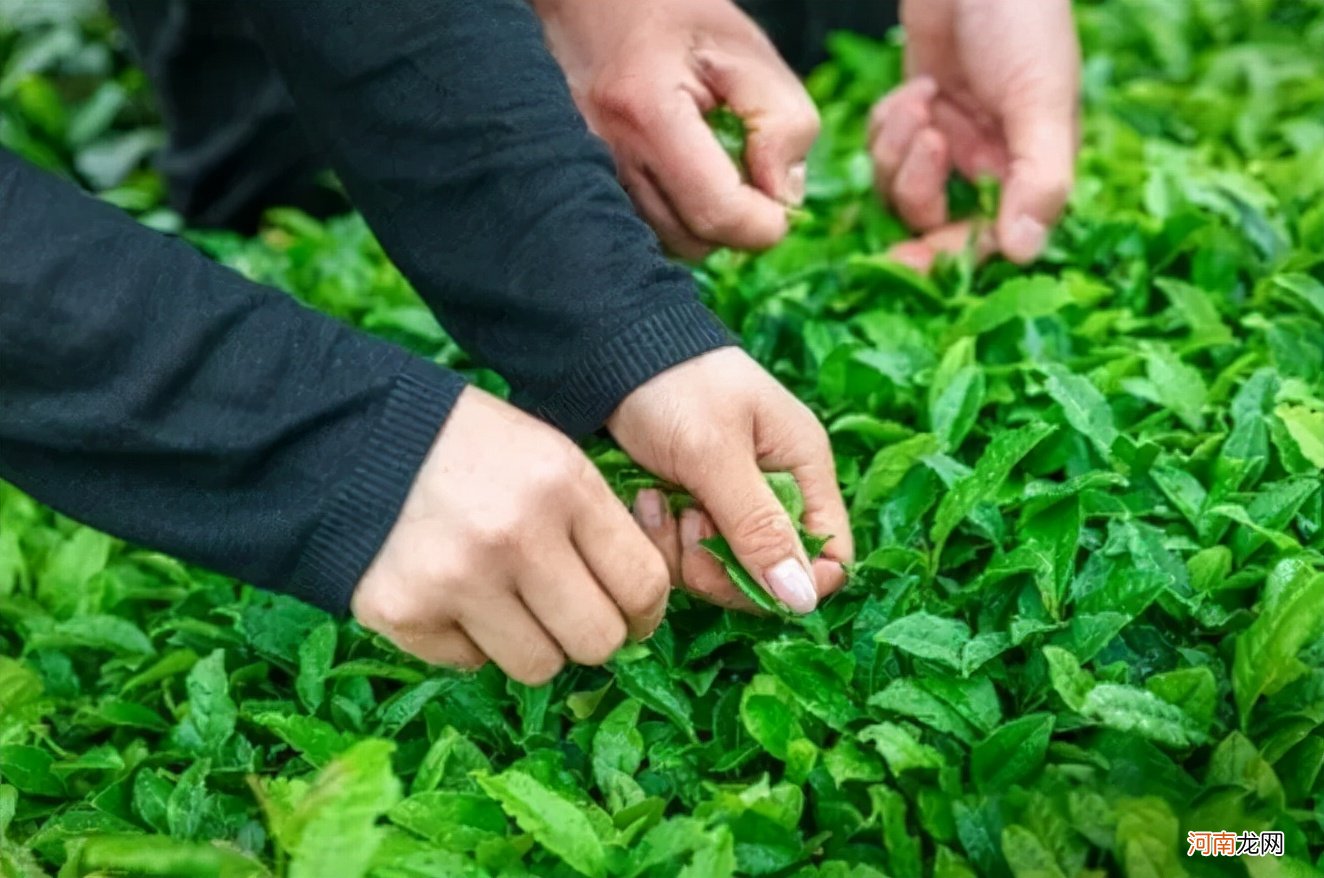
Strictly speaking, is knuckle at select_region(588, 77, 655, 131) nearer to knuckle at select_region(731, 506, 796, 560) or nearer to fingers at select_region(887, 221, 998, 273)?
fingers at select_region(887, 221, 998, 273)

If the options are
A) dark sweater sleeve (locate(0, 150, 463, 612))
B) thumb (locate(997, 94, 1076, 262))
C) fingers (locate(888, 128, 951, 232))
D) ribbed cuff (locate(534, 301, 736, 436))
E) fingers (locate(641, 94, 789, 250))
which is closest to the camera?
dark sweater sleeve (locate(0, 150, 463, 612))

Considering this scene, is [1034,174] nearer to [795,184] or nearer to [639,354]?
[795,184]

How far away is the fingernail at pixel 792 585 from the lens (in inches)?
38.5

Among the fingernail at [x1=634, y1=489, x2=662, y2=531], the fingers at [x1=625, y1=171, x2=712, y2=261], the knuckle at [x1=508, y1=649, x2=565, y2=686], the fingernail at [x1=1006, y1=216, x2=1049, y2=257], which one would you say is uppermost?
the fingers at [x1=625, y1=171, x2=712, y2=261]

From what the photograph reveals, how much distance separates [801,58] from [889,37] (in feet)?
0.47

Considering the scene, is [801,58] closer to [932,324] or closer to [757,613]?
[932,324]

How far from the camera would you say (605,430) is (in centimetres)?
111

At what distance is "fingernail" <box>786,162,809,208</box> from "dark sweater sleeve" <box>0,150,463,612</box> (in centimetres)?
53

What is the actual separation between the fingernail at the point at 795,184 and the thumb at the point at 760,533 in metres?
0.44

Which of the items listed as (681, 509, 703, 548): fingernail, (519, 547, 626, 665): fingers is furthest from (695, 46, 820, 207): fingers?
(519, 547, 626, 665): fingers

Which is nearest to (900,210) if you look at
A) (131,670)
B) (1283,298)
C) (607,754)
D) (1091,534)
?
(1283,298)

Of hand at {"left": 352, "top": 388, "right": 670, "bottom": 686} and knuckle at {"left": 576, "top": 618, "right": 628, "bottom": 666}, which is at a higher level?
hand at {"left": 352, "top": 388, "right": 670, "bottom": 686}

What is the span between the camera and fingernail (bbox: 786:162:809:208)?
4.40 feet

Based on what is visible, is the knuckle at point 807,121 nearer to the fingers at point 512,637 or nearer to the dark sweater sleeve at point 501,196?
the dark sweater sleeve at point 501,196
